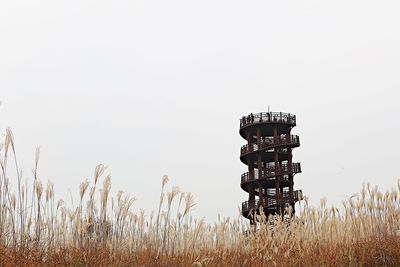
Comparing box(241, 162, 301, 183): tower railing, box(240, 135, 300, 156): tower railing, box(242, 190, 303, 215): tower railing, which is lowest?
box(242, 190, 303, 215): tower railing

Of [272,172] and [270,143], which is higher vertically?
[270,143]

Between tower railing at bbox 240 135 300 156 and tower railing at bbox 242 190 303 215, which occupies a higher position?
tower railing at bbox 240 135 300 156

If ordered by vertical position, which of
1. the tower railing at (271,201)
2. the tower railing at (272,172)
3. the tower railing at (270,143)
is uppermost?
the tower railing at (270,143)

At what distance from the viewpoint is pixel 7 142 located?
5.47 meters

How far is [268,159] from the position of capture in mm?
41531

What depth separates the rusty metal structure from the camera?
39031 mm

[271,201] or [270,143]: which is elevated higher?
[270,143]

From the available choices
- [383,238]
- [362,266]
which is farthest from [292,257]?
[383,238]

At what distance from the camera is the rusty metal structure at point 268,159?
39.0m

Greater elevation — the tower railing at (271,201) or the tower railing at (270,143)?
the tower railing at (270,143)

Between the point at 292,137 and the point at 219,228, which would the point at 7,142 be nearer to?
the point at 219,228

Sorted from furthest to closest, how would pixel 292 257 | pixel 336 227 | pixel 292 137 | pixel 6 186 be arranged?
pixel 292 137 < pixel 336 227 < pixel 292 257 < pixel 6 186

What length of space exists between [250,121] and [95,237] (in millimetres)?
36014

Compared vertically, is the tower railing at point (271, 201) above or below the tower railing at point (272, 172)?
below
